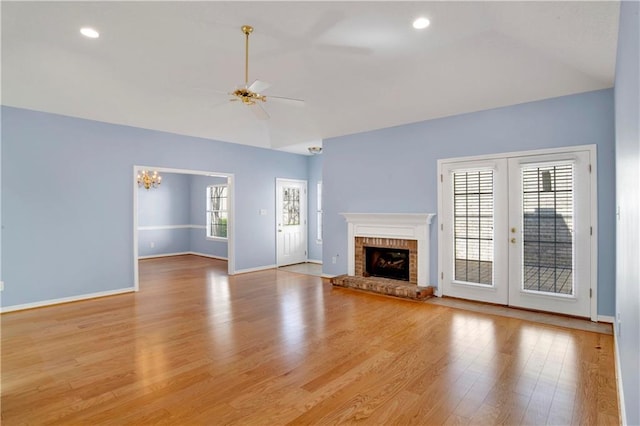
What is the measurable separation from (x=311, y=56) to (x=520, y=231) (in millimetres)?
3487

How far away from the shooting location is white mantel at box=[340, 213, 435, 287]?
536cm

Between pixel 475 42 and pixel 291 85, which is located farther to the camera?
pixel 291 85

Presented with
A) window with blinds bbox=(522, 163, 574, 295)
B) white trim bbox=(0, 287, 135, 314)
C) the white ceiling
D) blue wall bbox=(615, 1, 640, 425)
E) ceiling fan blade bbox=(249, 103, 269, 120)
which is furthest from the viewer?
white trim bbox=(0, 287, 135, 314)

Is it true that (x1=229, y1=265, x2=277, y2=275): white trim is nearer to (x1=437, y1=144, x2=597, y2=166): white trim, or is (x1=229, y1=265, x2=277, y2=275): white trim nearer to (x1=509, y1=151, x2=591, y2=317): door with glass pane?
(x1=437, y1=144, x2=597, y2=166): white trim

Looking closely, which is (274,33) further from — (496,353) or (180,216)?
(180,216)

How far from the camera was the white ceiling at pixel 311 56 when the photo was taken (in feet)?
10.4

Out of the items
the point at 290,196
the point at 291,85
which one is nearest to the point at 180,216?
the point at 290,196

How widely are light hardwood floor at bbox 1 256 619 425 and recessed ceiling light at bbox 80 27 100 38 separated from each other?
10.5 ft

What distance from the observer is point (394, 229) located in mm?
5711

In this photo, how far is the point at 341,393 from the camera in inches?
100

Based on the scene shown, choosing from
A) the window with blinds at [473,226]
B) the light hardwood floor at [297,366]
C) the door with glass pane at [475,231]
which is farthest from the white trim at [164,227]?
the window with blinds at [473,226]

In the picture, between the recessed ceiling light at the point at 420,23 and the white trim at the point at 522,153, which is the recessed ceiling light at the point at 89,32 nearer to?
the recessed ceiling light at the point at 420,23

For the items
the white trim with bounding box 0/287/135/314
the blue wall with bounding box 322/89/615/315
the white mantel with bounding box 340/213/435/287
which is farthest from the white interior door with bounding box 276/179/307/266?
the white trim with bounding box 0/287/135/314

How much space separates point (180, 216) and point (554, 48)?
980cm
